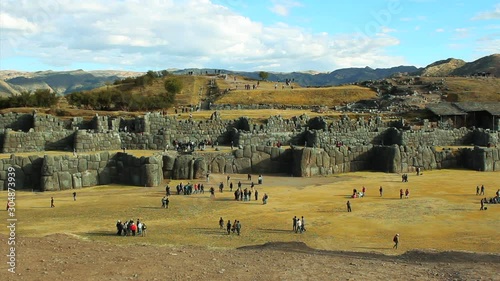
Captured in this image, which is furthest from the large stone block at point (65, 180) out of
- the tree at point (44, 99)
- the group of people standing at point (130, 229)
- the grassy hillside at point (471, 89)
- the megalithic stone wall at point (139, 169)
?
the grassy hillside at point (471, 89)

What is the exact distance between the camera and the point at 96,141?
52.2 metres

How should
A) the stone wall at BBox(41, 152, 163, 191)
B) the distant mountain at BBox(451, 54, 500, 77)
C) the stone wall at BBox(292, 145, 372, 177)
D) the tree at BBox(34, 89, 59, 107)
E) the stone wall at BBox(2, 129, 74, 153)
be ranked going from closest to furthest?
the stone wall at BBox(41, 152, 163, 191) < the stone wall at BBox(292, 145, 372, 177) < the stone wall at BBox(2, 129, 74, 153) < the tree at BBox(34, 89, 59, 107) < the distant mountain at BBox(451, 54, 500, 77)

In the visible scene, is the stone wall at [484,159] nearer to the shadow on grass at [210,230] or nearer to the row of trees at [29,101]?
the shadow on grass at [210,230]

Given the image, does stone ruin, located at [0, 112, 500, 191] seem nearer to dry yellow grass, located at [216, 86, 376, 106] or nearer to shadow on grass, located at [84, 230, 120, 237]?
shadow on grass, located at [84, 230, 120, 237]

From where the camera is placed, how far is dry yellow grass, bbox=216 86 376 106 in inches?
3912

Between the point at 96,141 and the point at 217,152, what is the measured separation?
1278cm

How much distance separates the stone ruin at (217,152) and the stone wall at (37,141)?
9 centimetres

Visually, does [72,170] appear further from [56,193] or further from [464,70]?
[464,70]

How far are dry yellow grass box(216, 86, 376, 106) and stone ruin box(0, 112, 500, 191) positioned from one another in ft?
103

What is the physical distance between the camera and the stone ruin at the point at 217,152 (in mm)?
42469

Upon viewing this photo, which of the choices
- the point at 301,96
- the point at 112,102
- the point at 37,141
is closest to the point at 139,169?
the point at 37,141

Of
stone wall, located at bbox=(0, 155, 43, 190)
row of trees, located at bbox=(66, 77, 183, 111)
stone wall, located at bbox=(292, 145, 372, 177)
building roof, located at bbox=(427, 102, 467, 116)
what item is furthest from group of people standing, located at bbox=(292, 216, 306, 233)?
row of trees, located at bbox=(66, 77, 183, 111)

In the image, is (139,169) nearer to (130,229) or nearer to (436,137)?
(130,229)

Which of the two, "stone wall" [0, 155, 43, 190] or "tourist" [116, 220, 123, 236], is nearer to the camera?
"tourist" [116, 220, 123, 236]
